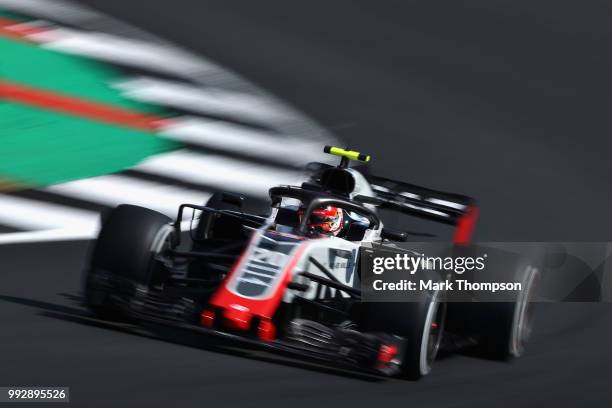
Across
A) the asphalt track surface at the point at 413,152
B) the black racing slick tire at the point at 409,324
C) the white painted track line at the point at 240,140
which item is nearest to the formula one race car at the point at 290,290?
the black racing slick tire at the point at 409,324

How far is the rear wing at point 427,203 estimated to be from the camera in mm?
10195

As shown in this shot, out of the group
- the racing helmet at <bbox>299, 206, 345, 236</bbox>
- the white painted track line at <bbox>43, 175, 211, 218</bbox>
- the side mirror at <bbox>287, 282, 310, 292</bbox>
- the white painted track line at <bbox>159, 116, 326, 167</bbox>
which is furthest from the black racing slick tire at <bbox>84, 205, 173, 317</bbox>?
the white painted track line at <bbox>159, 116, 326, 167</bbox>

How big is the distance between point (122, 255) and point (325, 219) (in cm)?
168

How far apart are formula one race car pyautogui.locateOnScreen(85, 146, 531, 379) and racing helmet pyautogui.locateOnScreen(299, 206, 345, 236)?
0.04ft

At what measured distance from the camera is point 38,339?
26.8 feet

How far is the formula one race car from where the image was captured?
8.16 metres

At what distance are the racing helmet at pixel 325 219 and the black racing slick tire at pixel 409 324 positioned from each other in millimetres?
1087

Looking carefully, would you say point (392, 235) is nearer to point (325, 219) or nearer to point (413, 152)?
point (325, 219)

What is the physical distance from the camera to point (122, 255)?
338 inches

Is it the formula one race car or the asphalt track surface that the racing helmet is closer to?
the formula one race car

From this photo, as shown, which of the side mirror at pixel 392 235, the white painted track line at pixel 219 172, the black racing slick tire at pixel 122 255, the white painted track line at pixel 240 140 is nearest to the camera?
the black racing slick tire at pixel 122 255

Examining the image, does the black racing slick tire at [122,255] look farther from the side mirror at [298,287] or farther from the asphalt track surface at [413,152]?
the side mirror at [298,287]

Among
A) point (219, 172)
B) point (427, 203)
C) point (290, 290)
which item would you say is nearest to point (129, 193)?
point (219, 172)

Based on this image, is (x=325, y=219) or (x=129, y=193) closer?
(x=325, y=219)
